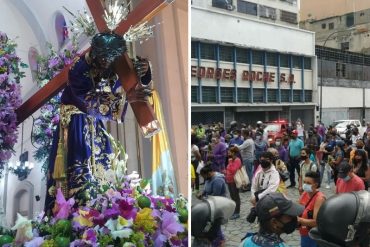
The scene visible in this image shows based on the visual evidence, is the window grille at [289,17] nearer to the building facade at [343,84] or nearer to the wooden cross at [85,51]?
the building facade at [343,84]

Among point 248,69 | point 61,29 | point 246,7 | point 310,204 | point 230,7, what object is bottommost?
point 310,204

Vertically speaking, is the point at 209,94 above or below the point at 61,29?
above

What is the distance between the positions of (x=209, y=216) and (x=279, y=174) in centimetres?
241

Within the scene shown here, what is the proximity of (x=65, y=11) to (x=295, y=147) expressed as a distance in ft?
17.3

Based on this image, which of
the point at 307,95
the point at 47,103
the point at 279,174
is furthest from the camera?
the point at 307,95

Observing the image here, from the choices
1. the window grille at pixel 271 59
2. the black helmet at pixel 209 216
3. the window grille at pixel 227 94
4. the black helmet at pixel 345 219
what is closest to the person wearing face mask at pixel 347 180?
the black helmet at pixel 345 219

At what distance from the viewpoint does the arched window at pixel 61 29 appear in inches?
74.2

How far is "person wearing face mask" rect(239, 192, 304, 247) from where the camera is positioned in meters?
1.94

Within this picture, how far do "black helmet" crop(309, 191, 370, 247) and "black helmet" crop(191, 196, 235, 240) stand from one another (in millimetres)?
475

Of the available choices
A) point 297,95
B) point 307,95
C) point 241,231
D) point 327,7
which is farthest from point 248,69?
point 241,231

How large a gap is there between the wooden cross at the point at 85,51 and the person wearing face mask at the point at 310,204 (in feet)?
5.22

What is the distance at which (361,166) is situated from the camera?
482cm

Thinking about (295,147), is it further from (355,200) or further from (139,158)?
(139,158)

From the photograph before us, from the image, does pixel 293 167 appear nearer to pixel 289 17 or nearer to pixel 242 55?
pixel 242 55
